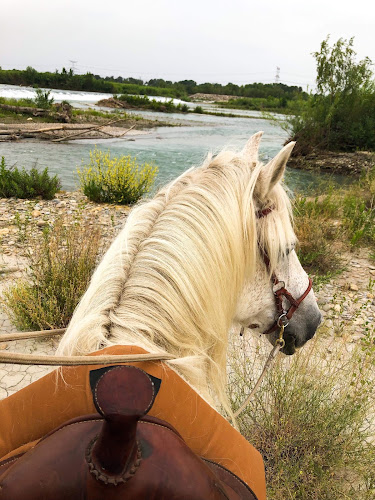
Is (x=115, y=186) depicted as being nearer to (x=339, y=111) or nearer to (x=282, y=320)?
(x=282, y=320)

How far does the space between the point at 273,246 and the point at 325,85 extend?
16666mm

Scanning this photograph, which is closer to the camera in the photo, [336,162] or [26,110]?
[336,162]

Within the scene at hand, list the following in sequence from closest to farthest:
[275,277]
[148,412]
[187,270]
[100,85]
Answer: [148,412], [187,270], [275,277], [100,85]

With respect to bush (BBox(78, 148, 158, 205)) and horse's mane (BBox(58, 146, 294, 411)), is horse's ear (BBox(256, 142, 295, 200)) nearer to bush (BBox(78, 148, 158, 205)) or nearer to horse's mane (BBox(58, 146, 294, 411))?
horse's mane (BBox(58, 146, 294, 411))

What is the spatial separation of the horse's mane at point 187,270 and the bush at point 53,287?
206 cm

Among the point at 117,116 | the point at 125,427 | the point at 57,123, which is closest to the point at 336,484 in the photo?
the point at 125,427

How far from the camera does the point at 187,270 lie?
1.01 m

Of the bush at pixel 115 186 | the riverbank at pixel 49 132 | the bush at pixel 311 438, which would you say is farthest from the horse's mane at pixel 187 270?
the riverbank at pixel 49 132

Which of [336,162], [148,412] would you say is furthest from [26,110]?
[148,412]

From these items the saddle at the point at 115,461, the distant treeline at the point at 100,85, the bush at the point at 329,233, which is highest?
the distant treeline at the point at 100,85

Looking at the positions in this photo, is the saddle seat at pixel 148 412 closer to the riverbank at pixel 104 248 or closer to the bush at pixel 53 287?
the riverbank at pixel 104 248

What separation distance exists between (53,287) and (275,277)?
91.6 inches

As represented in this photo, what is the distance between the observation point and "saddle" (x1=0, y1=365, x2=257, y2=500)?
0.46m

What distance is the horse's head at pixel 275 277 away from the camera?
1252 mm
